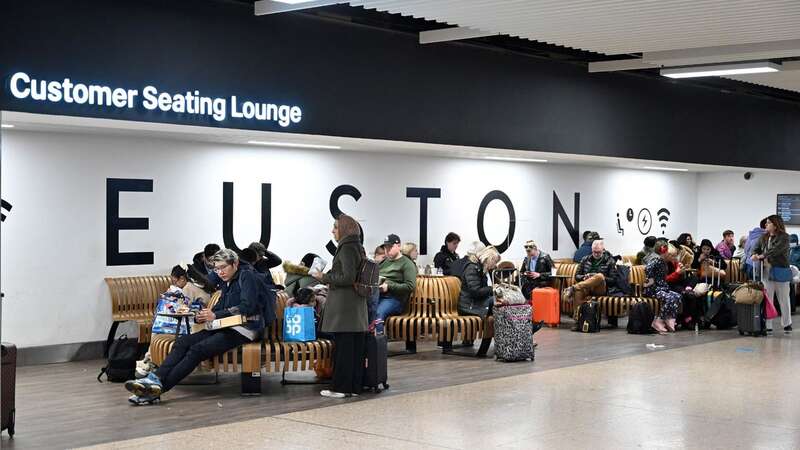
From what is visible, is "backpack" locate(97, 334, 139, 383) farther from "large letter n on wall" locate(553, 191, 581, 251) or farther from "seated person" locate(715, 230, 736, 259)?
"seated person" locate(715, 230, 736, 259)

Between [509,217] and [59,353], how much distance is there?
27.8ft

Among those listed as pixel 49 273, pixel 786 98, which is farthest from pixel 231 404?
pixel 786 98

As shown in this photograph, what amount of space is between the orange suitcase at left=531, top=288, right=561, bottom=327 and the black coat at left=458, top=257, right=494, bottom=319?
3700 mm

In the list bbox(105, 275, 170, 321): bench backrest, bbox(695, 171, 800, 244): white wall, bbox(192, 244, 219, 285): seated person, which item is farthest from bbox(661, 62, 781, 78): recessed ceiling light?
bbox(695, 171, 800, 244): white wall

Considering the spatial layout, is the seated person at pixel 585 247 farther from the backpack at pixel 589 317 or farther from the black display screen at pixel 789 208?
the black display screen at pixel 789 208

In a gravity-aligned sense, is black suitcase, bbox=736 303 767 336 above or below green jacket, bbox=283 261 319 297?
below

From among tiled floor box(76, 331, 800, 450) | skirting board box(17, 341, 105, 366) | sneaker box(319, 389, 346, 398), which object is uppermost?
skirting board box(17, 341, 105, 366)

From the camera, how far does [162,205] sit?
12.9m

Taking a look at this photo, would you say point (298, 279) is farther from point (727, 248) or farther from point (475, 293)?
point (727, 248)

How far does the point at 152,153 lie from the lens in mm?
12781

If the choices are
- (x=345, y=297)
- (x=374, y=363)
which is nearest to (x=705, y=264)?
(x=374, y=363)

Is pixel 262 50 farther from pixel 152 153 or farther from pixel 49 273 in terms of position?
pixel 49 273

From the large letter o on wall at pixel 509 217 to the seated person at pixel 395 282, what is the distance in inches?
204

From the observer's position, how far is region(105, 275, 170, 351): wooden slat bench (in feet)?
40.5
